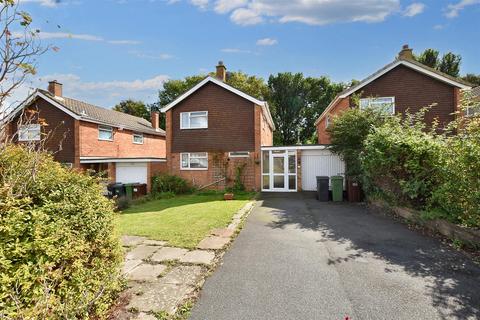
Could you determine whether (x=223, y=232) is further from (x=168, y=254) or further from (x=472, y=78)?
(x=472, y=78)

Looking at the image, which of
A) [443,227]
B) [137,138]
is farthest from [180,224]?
[137,138]

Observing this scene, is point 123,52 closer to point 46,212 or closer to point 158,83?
point 46,212

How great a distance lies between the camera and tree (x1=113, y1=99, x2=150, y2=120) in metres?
42.8

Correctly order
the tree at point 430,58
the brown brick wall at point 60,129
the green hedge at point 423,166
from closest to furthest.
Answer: the green hedge at point 423,166 < the brown brick wall at point 60,129 < the tree at point 430,58

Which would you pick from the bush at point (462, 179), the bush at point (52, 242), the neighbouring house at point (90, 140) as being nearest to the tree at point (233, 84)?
the neighbouring house at point (90, 140)

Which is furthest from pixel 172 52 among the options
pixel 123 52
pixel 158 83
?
pixel 158 83

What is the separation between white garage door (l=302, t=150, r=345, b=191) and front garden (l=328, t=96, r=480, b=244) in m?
3.12

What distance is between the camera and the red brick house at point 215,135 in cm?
1570

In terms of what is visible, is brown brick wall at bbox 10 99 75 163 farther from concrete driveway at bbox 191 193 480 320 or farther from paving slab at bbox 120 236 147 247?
concrete driveway at bbox 191 193 480 320

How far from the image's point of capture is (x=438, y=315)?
10.5 ft

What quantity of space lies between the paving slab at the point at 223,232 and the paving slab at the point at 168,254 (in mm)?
1289

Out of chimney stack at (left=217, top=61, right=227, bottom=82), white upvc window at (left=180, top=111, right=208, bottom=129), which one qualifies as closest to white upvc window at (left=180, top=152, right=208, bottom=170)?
white upvc window at (left=180, top=111, right=208, bottom=129)

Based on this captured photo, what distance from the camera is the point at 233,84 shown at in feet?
108

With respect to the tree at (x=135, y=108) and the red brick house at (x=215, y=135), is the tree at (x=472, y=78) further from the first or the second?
the tree at (x=135, y=108)
